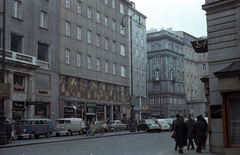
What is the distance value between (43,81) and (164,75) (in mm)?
49149

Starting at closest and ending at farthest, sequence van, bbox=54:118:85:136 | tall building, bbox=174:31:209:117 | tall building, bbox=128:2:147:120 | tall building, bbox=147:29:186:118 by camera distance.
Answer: van, bbox=54:118:85:136, tall building, bbox=128:2:147:120, tall building, bbox=147:29:186:118, tall building, bbox=174:31:209:117

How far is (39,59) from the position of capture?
37.6 meters

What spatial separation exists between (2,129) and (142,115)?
49.6 meters

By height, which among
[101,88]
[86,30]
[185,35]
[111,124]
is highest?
[185,35]

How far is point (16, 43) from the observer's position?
3469 cm

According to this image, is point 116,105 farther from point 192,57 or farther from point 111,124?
point 192,57

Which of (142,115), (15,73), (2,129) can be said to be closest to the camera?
(2,129)

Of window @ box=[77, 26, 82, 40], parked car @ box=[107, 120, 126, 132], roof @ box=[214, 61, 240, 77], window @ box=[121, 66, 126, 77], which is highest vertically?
window @ box=[77, 26, 82, 40]

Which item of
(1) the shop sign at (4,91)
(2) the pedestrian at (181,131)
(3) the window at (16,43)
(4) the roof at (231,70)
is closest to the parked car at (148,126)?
(3) the window at (16,43)

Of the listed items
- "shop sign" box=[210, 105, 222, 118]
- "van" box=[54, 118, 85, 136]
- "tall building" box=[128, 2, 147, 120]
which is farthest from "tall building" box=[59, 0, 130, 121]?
"shop sign" box=[210, 105, 222, 118]

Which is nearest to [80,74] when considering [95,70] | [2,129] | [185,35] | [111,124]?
[95,70]

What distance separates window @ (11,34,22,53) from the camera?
34.2 meters

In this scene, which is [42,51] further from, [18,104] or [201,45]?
[201,45]

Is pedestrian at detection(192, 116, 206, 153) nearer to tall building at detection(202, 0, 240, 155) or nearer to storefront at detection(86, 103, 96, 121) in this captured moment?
tall building at detection(202, 0, 240, 155)
